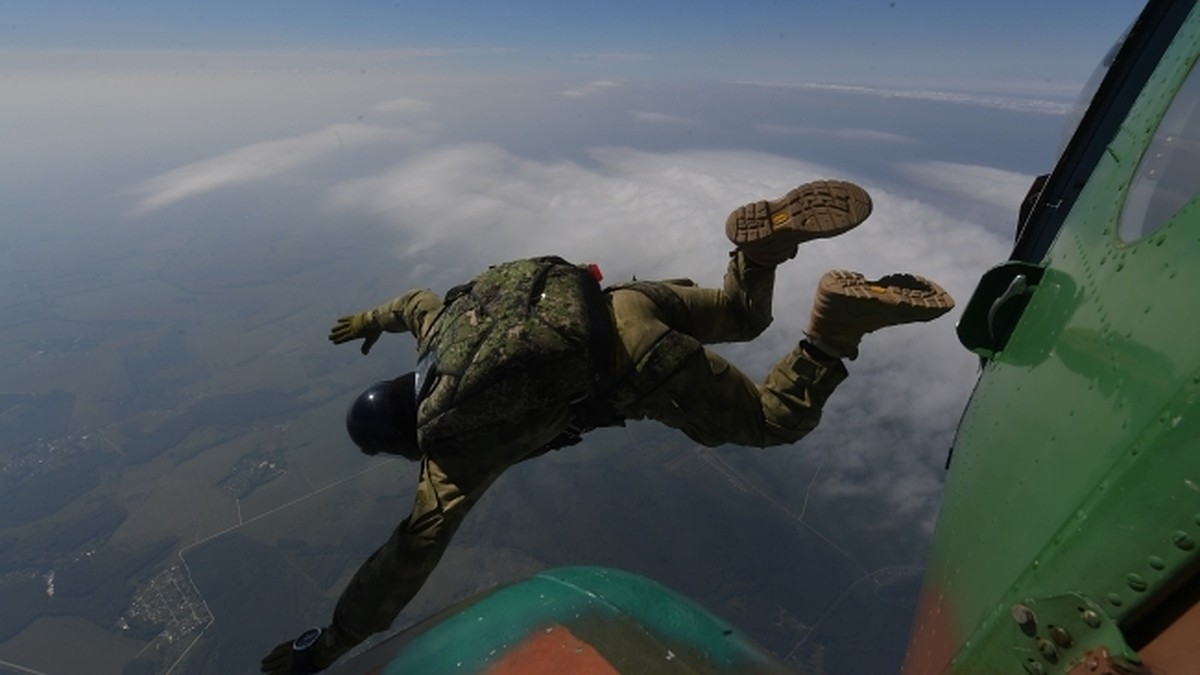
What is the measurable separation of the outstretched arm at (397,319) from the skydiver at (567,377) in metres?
0.77

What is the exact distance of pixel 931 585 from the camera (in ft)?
8.46

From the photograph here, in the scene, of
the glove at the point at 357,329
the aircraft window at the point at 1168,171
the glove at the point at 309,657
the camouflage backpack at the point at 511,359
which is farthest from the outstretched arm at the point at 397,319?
the aircraft window at the point at 1168,171

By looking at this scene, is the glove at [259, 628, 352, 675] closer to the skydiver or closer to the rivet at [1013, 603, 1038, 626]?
the skydiver

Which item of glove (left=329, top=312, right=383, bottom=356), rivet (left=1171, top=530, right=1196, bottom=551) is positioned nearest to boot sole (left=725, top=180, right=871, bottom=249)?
rivet (left=1171, top=530, right=1196, bottom=551)

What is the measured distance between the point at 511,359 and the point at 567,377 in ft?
1.15

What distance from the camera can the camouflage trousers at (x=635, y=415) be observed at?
3420 millimetres

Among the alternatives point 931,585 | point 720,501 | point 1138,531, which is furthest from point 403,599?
point 720,501

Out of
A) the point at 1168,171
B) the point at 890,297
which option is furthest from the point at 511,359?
the point at 1168,171

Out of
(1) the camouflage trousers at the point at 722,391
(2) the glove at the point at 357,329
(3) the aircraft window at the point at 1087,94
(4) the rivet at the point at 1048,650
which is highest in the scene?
(3) the aircraft window at the point at 1087,94

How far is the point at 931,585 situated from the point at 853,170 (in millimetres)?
193962

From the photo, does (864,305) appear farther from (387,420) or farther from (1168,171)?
(387,420)

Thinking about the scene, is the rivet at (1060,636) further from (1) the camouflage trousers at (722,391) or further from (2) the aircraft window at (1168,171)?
(1) the camouflage trousers at (722,391)

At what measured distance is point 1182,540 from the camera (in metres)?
1.05

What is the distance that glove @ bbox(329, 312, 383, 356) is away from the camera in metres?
4.95
